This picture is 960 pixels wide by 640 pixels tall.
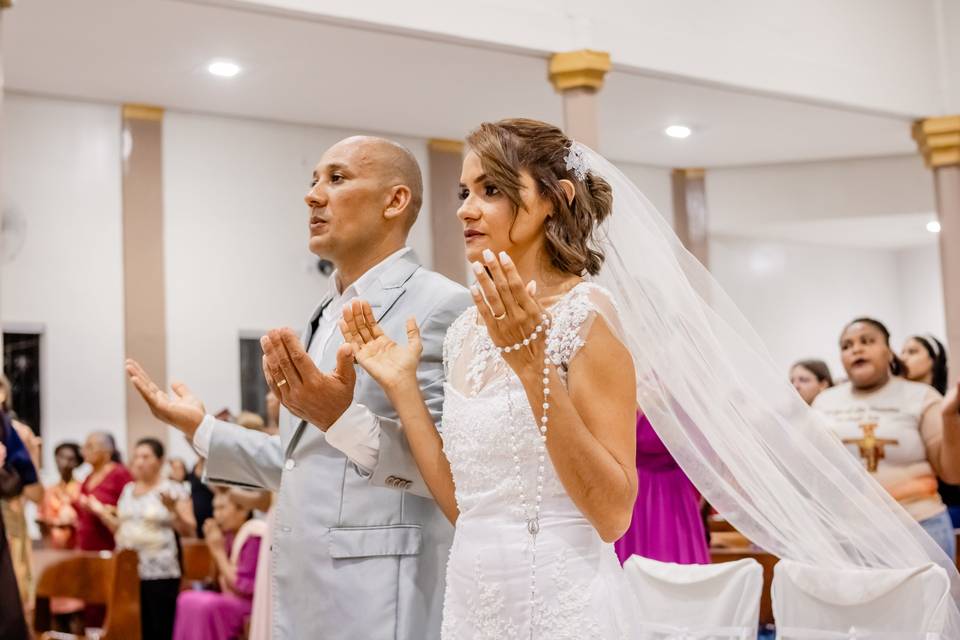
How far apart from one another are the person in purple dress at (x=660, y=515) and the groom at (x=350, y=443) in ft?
5.85

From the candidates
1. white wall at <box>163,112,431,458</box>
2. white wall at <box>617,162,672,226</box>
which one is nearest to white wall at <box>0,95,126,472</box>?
white wall at <box>163,112,431,458</box>

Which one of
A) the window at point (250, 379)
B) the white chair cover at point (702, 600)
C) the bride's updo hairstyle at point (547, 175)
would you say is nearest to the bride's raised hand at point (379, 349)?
the bride's updo hairstyle at point (547, 175)

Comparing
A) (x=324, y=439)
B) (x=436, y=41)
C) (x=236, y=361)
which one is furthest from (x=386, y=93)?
(x=324, y=439)

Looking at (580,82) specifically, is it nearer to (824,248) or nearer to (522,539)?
(522,539)

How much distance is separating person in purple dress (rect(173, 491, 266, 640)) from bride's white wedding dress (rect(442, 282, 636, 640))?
3795mm

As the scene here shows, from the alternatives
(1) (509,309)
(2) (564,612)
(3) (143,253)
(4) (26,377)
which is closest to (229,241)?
(3) (143,253)

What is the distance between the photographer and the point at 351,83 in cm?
991

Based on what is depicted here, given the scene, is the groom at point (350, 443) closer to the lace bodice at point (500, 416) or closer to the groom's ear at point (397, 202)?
the groom's ear at point (397, 202)

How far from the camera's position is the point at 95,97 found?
403 inches

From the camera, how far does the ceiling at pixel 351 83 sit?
8438 mm

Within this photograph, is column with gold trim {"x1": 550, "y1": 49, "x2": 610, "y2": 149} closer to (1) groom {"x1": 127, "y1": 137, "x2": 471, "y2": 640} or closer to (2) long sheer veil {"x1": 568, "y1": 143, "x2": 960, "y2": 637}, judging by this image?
(1) groom {"x1": 127, "y1": 137, "x2": 471, "y2": 640}

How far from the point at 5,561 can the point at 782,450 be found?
111 inches

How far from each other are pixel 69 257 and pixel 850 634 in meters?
8.36

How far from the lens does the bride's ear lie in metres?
2.60
